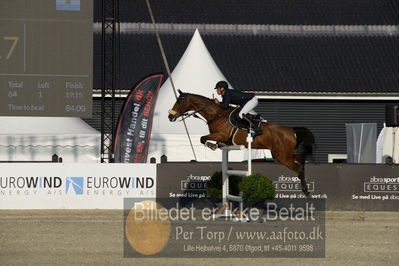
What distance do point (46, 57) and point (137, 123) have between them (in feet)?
12.5

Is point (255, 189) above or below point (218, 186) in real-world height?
above

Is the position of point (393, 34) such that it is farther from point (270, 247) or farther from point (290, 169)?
point (270, 247)

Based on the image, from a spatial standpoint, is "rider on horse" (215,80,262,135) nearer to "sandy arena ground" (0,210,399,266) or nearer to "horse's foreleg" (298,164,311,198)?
"horse's foreleg" (298,164,311,198)

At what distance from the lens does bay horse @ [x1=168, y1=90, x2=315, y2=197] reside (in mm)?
21312

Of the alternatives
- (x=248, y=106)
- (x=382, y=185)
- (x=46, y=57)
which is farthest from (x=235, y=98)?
(x=46, y=57)

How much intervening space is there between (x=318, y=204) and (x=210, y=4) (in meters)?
26.9

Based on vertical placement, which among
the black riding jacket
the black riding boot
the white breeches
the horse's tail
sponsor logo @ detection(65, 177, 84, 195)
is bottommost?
sponsor logo @ detection(65, 177, 84, 195)

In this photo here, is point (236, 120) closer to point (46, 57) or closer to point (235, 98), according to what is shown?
point (235, 98)

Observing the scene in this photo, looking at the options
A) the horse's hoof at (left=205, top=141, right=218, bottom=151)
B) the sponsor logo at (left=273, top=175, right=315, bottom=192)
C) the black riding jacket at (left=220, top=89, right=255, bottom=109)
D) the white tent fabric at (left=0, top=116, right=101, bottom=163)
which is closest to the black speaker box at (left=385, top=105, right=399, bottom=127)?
the sponsor logo at (left=273, top=175, right=315, bottom=192)

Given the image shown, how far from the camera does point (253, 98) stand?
21.0m

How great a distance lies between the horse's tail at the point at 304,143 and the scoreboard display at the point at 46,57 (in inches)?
316

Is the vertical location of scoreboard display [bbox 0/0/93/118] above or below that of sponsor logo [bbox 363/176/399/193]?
above

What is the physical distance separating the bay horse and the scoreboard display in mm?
6723

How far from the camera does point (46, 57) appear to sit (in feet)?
92.0
